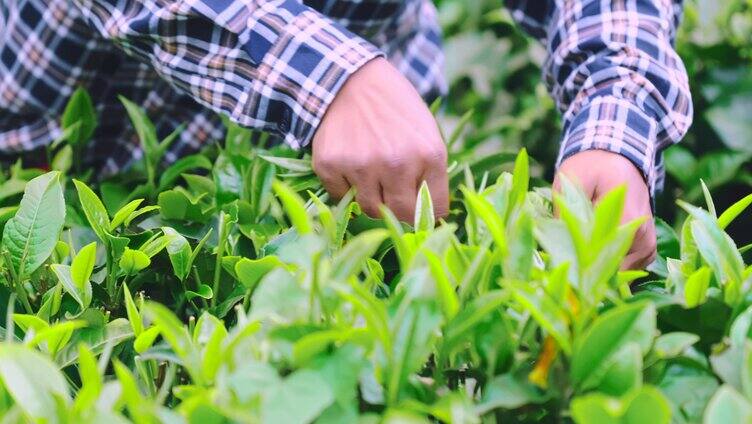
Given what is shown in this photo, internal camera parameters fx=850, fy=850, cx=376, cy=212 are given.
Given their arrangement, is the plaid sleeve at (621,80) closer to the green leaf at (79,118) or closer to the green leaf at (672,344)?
the green leaf at (672,344)

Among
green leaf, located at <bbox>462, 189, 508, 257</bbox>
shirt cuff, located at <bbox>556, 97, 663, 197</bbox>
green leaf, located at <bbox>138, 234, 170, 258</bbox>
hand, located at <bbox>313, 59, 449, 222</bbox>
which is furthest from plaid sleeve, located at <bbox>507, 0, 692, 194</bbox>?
green leaf, located at <bbox>138, 234, 170, 258</bbox>

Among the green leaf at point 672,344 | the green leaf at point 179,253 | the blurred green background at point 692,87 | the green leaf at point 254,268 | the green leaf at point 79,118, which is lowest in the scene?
the blurred green background at point 692,87

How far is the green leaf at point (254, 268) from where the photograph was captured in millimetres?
834

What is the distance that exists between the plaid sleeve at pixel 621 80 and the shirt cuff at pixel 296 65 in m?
0.34

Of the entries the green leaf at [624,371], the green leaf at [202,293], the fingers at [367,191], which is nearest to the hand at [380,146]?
the fingers at [367,191]

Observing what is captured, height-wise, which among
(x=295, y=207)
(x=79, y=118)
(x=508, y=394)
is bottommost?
(x=79, y=118)

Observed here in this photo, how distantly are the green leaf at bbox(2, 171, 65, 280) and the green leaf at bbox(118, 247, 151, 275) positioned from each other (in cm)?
8

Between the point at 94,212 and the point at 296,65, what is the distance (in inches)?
13.2

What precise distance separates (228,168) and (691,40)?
1571 mm

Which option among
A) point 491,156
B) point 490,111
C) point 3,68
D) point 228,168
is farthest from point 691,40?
point 3,68

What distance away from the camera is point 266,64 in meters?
1.15

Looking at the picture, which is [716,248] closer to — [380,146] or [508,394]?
[508,394]

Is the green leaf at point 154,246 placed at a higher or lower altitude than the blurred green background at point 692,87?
higher

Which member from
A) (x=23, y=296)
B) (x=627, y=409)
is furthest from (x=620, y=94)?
(x=23, y=296)
